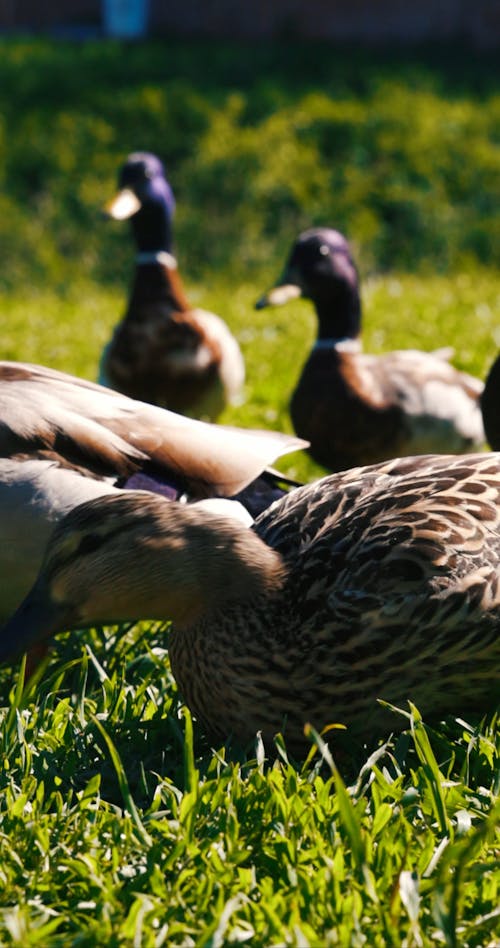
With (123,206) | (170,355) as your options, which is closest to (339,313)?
(170,355)

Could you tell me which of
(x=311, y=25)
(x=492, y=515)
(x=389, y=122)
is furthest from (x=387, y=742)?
(x=311, y=25)

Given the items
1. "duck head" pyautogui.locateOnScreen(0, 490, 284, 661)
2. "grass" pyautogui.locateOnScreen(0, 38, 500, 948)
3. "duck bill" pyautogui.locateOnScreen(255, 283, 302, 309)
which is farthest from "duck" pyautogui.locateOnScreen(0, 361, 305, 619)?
"duck bill" pyautogui.locateOnScreen(255, 283, 302, 309)

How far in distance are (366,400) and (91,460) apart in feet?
5.32

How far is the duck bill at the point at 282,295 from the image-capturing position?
489cm

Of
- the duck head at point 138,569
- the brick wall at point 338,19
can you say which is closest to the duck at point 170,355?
the duck head at point 138,569

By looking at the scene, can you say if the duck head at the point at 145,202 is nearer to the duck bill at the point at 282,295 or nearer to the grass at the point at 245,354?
the grass at the point at 245,354

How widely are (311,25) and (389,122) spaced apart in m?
4.60

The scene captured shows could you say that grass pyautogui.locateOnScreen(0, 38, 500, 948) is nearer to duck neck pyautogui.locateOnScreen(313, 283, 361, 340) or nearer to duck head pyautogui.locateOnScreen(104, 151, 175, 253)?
duck neck pyautogui.locateOnScreen(313, 283, 361, 340)

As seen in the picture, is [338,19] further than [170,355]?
Yes

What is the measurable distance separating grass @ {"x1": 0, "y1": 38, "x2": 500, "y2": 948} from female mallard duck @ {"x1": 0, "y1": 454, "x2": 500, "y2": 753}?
9cm

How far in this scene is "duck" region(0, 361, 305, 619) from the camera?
2.97 m

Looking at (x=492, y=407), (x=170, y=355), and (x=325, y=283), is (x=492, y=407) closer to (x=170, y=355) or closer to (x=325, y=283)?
(x=325, y=283)

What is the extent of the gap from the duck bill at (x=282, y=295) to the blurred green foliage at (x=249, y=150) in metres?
6.72

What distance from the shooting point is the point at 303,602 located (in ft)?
8.21
